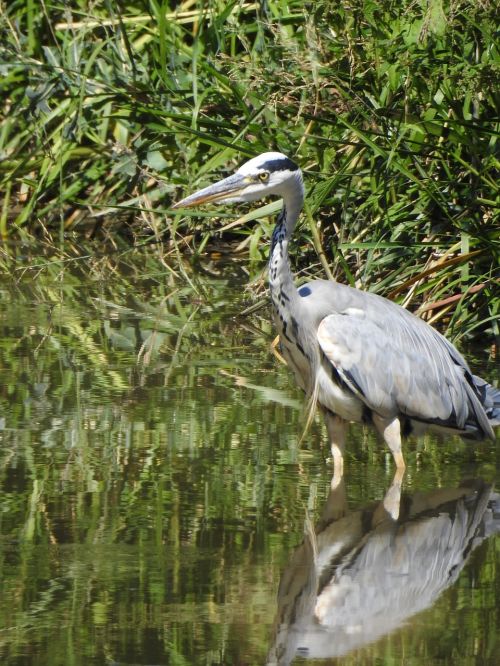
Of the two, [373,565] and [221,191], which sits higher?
[221,191]

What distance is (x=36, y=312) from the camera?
849 centimetres

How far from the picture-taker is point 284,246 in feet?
18.2

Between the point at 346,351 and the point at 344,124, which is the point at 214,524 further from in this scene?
the point at 344,124

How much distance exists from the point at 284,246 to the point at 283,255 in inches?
1.5

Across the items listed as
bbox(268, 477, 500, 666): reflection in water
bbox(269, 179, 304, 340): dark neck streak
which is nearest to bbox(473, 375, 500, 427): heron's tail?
bbox(268, 477, 500, 666): reflection in water

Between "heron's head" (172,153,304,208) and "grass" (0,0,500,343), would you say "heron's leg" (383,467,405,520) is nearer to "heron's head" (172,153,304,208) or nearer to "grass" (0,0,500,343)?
"heron's head" (172,153,304,208)

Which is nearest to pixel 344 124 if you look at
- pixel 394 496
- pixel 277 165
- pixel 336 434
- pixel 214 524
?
pixel 277 165

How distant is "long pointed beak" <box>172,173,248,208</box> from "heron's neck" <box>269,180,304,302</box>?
0.73ft

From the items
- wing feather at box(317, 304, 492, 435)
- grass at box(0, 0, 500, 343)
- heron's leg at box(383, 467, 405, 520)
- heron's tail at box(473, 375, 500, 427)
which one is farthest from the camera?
grass at box(0, 0, 500, 343)

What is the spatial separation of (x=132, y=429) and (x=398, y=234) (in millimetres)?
2156

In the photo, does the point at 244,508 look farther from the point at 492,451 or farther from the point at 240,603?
the point at 492,451

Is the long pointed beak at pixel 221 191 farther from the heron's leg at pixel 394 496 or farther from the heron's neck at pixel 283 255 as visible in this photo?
the heron's leg at pixel 394 496

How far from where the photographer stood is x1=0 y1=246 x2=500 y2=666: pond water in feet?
12.4

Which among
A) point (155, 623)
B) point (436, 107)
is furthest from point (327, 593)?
point (436, 107)
